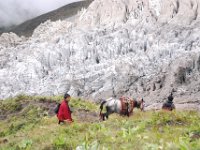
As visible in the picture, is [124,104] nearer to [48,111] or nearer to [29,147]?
[48,111]

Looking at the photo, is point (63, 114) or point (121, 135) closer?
point (121, 135)

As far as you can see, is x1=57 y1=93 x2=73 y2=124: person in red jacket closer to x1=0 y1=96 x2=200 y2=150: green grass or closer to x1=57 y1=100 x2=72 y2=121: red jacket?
x1=57 y1=100 x2=72 y2=121: red jacket

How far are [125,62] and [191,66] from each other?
1081 inches

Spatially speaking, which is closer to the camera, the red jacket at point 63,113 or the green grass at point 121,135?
the green grass at point 121,135

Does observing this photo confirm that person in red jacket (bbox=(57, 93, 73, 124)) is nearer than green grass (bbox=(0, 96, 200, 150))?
No

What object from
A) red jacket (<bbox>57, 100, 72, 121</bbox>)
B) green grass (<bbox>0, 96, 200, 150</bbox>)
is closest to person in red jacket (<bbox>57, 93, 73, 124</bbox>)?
red jacket (<bbox>57, 100, 72, 121</bbox>)

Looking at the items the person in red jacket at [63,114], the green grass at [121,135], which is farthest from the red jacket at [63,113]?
the green grass at [121,135]

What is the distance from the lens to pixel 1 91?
7736 inches

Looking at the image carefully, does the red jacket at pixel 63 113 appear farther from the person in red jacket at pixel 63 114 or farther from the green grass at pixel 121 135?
the green grass at pixel 121 135

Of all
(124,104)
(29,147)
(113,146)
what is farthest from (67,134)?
(124,104)

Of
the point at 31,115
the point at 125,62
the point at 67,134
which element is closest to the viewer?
the point at 67,134

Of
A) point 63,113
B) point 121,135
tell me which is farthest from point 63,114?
point 121,135

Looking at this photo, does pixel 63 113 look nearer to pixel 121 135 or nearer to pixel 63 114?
pixel 63 114

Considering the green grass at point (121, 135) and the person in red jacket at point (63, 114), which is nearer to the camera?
the green grass at point (121, 135)
